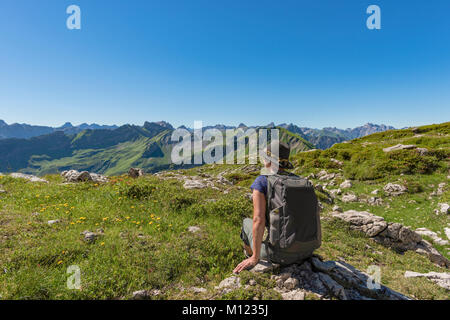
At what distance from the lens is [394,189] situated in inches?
711

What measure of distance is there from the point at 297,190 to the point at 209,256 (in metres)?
3.56

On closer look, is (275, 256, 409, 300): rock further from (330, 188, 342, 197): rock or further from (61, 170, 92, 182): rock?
(330, 188, 342, 197): rock

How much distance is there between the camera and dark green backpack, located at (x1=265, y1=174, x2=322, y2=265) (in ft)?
14.1

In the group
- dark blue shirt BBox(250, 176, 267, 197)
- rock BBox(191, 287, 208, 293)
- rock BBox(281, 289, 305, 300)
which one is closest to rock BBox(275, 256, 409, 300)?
rock BBox(281, 289, 305, 300)

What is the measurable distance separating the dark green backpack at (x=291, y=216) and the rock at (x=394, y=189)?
18568 mm

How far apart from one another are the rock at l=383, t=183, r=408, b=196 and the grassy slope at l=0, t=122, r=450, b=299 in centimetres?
547

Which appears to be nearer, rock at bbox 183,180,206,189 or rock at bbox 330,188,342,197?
rock at bbox 183,180,206,189

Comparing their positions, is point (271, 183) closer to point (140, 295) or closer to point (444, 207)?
point (140, 295)

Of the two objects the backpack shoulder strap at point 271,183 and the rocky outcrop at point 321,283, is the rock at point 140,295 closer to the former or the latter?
the rocky outcrop at point 321,283

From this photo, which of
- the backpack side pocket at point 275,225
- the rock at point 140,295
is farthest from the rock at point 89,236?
the backpack side pocket at point 275,225

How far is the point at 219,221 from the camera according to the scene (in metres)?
8.90

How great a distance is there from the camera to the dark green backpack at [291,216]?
429 cm
